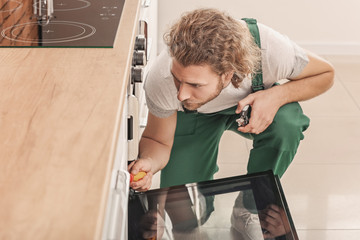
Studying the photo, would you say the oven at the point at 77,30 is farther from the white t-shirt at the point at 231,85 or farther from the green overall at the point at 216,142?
the green overall at the point at 216,142

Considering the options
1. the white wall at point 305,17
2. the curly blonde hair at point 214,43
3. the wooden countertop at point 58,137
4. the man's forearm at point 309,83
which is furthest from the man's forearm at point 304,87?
the white wall at point 305,17

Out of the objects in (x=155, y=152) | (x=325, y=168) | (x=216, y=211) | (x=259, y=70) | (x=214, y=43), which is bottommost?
(x=325, y=168)

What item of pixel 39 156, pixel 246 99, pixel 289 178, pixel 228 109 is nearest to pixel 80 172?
pixel 39 156

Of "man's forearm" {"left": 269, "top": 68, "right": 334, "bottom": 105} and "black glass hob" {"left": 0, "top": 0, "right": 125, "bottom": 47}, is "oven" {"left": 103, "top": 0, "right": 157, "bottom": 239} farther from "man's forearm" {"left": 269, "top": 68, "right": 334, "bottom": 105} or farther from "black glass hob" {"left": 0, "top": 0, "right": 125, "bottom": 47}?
"man's forearm" {"left": 269, "top": 68, "right": 334, "bottom": 105}

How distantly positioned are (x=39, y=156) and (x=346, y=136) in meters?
2.53

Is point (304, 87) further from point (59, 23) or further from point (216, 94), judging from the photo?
point (59, 23)

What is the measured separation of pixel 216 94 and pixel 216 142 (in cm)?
38

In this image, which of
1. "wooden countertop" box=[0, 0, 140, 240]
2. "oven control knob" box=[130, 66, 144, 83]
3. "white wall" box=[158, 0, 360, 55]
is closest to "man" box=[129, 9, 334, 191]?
"oven control knob" box=[130, 66, 144, 83]

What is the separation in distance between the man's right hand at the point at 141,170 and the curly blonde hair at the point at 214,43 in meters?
0.29

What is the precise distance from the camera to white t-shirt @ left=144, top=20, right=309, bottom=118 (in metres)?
1.78

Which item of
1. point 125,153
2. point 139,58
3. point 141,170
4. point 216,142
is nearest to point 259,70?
point 216,142

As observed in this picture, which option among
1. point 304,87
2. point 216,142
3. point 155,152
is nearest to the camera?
point 155,152

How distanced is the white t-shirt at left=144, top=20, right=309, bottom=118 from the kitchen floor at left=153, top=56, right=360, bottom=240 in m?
0.65

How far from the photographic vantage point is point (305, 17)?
4359 mm
